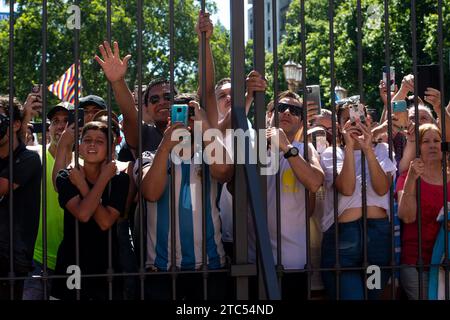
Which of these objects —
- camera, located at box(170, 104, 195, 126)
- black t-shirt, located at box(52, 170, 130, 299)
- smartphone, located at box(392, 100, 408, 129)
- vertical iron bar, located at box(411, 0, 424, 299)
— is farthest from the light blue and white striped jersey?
smartphone, located at box(392, 100, 408, 129)

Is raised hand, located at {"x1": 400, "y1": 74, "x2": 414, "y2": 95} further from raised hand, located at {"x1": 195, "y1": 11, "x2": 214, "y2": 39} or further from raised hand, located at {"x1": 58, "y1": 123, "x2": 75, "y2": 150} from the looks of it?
raised hand, located at {"x1": 58, "y1": 123, "x2": 75, "y2": 150}

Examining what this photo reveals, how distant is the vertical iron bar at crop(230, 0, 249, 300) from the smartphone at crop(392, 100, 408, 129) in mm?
1214

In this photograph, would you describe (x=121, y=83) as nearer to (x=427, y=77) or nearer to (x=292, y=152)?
(x=292, y=152)

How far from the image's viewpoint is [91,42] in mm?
25344

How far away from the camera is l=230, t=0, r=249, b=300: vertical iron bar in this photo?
4.59 m

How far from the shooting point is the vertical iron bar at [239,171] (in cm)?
459

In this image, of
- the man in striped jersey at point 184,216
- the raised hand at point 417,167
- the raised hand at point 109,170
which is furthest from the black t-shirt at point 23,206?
the raised hand at point 417,167

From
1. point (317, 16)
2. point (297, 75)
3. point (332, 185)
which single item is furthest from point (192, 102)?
point (317, 16)

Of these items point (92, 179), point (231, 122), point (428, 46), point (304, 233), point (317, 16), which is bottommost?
point (304, 233)

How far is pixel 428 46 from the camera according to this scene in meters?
18.6

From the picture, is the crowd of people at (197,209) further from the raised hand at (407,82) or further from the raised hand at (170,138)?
the raised hand at (407,82)

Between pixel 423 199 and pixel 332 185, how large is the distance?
0.64m

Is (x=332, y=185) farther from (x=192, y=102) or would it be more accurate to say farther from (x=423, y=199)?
(x=192, y=102)

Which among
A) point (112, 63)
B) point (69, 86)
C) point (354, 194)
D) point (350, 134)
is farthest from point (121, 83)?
point (69, 86)
